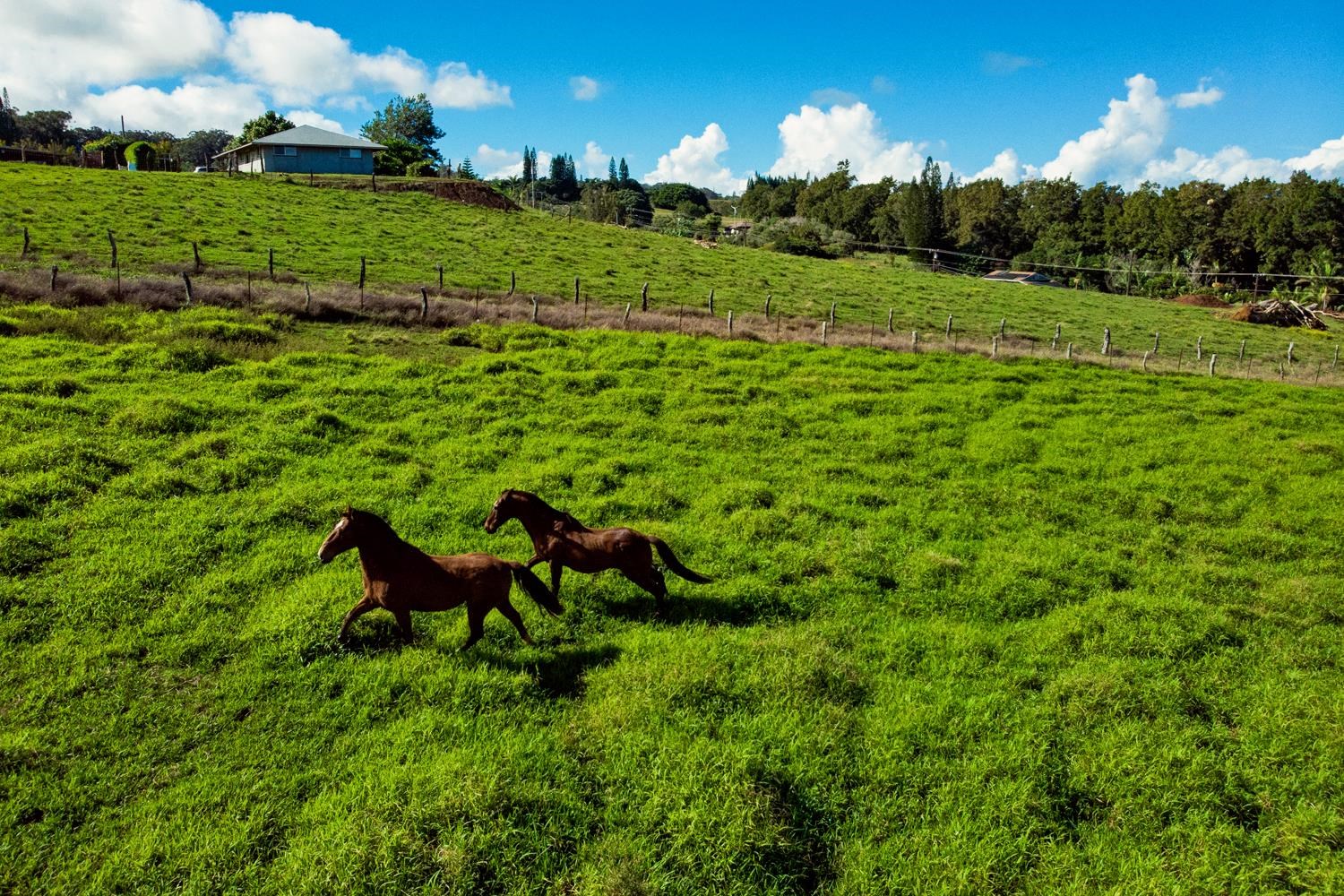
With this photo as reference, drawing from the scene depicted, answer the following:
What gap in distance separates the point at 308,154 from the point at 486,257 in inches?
1578

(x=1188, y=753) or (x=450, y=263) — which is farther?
(x=450, y=263)

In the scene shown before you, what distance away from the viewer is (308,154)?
2766 inches

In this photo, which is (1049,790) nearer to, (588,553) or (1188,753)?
(1188,753)

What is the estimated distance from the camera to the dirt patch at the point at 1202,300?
70062 mm

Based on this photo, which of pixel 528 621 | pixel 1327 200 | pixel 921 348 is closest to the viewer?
pixel 528 621

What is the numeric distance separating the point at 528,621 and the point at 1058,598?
284 inches

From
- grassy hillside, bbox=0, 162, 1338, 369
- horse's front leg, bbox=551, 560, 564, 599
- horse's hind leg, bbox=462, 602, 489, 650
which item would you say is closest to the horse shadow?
horse's hind leg, bbox=462, 602, 489, 650

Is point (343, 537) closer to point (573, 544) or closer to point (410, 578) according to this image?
point (410, 578)

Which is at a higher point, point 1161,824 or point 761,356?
point 761,356

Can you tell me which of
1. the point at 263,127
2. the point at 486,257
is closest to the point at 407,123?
the point at 263,127

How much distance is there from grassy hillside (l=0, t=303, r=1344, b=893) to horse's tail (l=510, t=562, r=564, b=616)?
0.39 meters

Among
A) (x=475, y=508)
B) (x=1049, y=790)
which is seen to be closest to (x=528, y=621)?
(x=475, y=508)

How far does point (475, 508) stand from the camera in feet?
36.8

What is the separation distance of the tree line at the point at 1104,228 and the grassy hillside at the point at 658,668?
76.0 metres
